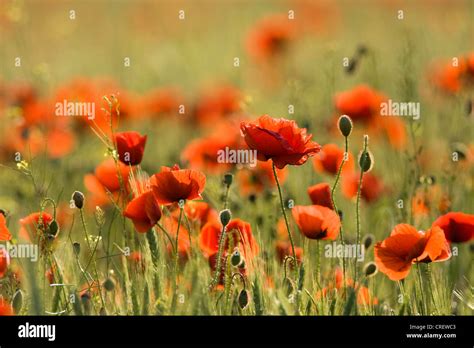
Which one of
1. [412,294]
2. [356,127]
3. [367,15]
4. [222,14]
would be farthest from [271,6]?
[412,294]

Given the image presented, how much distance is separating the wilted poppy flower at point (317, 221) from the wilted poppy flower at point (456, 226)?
0.23m

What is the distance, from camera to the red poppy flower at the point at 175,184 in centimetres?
178

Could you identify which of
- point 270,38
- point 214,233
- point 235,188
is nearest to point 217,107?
point 270,38

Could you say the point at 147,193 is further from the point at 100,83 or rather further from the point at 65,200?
the point at 100,83

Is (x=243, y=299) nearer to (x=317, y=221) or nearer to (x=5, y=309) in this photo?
(x=317, y=221)

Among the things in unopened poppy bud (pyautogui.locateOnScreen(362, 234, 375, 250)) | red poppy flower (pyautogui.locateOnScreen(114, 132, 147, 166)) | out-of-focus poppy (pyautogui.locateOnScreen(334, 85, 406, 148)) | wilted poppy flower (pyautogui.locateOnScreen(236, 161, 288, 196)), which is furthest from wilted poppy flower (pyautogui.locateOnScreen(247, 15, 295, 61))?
red poppy flower (pyautogui.locateOnScreen(114, 132, 147, 166))

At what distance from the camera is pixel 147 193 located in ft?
5.75

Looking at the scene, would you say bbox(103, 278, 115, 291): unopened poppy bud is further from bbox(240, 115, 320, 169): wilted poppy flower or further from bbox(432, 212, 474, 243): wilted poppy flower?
bbox(432, 212, 474, 243): wilted poppy flower

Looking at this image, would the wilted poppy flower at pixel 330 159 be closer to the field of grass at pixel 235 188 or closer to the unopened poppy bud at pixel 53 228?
the field of grass at pixel 235 188

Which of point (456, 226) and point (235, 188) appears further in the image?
point (235, 188)

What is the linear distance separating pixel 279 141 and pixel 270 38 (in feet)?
9.89

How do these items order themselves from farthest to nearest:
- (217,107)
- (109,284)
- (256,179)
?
1. (217,107)
2. (256,179)
3. (109,284)

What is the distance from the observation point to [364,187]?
262cm
